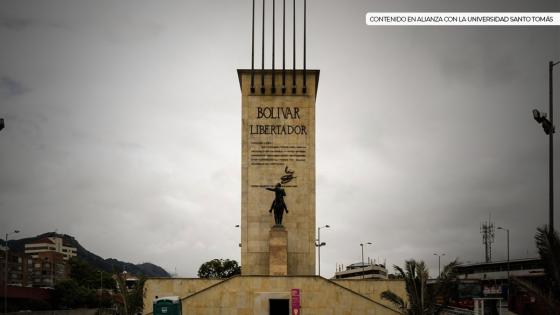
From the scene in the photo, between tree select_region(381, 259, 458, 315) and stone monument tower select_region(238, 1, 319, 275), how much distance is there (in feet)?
52.4

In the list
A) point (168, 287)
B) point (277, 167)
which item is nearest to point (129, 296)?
point (168, 287)

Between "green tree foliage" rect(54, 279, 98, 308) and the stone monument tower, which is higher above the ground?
the stone monument tower

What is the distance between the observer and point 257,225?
42031 millimetres

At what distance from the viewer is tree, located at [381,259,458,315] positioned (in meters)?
24.0

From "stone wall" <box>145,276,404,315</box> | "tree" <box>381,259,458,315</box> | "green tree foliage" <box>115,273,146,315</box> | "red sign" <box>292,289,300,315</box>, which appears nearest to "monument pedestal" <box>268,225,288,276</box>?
"stone wall" <box>145,276,404,315</box>

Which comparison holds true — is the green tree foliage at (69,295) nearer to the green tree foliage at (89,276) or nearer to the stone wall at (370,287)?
the green tree foliage at (89,276)

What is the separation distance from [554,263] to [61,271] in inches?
5437

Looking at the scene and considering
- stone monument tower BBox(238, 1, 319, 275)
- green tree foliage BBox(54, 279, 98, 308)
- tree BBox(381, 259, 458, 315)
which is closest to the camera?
tree BBox(381, 259, 458, 315)

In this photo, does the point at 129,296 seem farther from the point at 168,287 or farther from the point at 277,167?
the point at 277,167

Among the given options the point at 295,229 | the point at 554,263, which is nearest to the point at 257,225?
the point at 295,229

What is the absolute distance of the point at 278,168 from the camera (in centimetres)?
4284

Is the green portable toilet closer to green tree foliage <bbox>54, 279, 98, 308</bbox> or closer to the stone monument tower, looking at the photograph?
the stone monument tower

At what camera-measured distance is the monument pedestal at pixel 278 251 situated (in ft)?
129

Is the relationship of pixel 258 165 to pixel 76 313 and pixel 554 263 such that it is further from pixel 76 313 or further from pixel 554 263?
pixel 76 313
